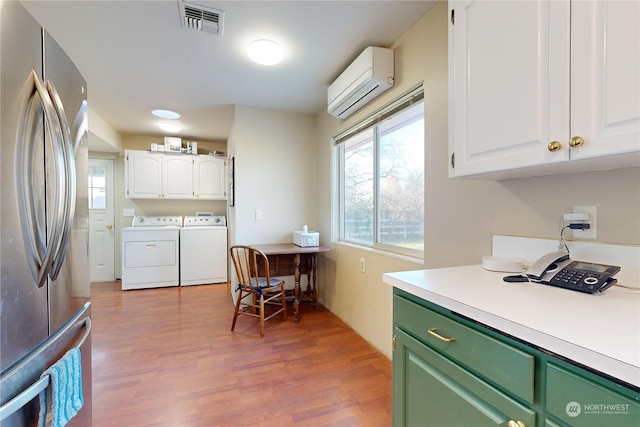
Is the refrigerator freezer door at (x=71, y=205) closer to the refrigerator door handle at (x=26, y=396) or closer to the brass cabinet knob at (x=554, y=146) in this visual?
the refrigerator door handle at (x=26, y=396)

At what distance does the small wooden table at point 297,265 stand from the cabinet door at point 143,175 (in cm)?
245

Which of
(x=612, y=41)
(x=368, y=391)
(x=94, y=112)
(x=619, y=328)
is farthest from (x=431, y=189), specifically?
(x=94, y=112)

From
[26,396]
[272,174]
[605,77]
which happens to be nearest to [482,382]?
[605,77]

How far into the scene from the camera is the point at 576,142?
781mm

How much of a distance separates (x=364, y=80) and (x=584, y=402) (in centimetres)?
199

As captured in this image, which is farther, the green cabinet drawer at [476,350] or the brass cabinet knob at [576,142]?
the brass cabinet knob at [576,142]

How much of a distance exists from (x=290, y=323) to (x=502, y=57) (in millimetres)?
Answer: 2623

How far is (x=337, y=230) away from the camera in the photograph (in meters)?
3.12

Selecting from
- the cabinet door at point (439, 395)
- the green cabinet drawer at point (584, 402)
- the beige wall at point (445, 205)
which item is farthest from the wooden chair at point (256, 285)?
the green cabinet drawer at point (584, 402)

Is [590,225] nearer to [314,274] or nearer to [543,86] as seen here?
[543,86]

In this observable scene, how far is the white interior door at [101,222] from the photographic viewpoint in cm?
448

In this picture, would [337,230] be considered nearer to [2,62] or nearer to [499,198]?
[499,198]

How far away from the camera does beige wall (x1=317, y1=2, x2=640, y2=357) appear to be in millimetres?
938

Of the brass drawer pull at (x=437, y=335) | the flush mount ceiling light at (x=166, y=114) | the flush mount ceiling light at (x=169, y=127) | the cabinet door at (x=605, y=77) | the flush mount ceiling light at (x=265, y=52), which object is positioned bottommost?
the brass drawer pull at (x=437, y=335)
